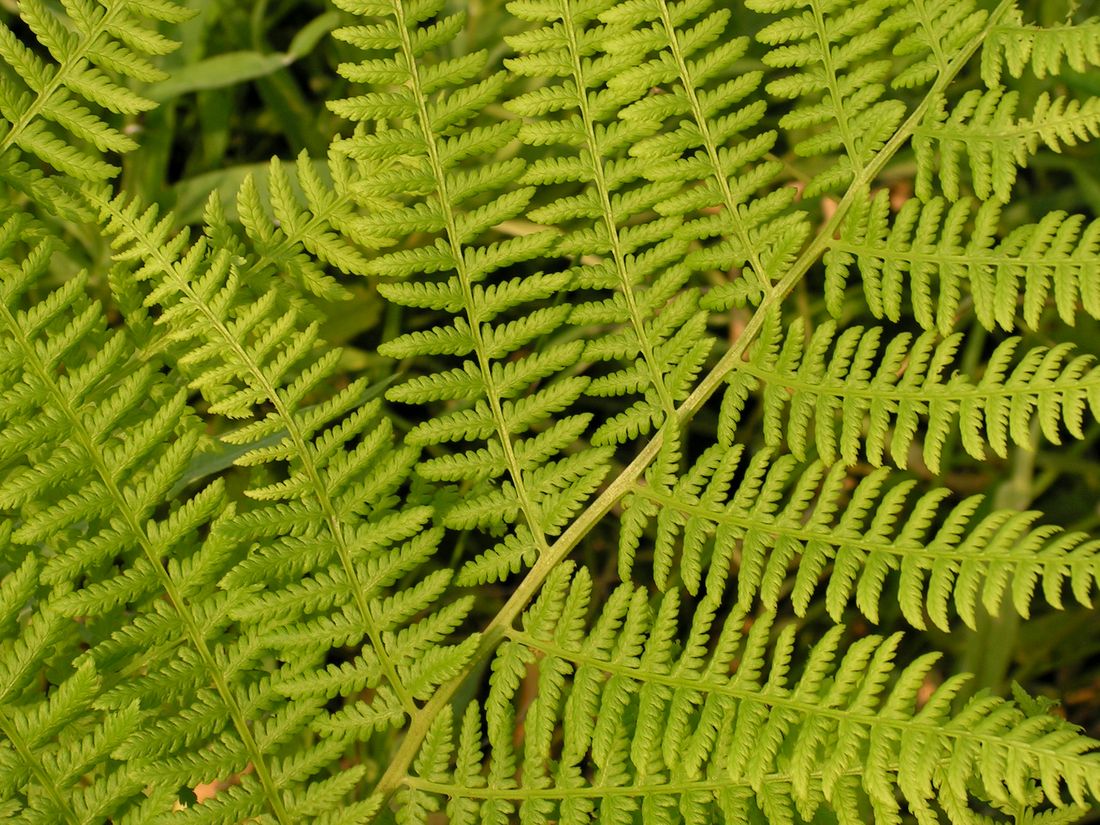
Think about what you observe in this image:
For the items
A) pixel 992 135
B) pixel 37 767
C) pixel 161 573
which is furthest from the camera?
pixel 992 135

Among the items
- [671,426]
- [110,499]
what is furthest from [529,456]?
[110,499]

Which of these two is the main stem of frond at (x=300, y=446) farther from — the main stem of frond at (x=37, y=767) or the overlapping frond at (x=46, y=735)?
the main stem of frond at (x=37, y=767)

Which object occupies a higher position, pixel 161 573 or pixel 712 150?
pixel 712 150

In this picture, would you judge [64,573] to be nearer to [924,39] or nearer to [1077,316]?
[924,39]

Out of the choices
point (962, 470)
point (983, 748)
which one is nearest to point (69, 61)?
point (983, 748)

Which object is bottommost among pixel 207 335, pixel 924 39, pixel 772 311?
pixel 772 311

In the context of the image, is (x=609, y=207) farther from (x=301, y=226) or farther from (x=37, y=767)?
(x=37, y=767)

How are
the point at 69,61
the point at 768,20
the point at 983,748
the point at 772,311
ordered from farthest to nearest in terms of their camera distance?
the point at 768,20 < the point at 772,311 < the point at 69,61 < the point at 983,748
